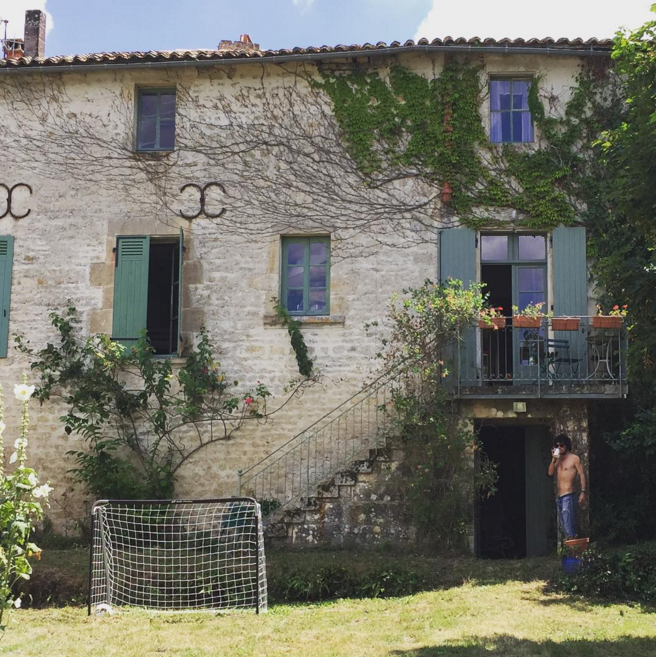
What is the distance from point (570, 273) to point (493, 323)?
165cm

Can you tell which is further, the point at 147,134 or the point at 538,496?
the point at 147,134

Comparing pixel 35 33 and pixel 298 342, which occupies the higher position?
pixel 35 33

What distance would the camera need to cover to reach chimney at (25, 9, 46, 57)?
15570mm

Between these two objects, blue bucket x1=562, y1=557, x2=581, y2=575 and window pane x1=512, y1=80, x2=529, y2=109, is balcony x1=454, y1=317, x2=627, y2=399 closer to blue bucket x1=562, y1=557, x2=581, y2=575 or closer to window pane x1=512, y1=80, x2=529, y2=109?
blue bucket x1=562, y1=557, x2=581, y2=575

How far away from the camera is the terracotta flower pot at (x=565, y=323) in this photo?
12062 mm

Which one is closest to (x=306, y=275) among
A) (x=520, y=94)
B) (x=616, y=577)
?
(x=520, y=94)

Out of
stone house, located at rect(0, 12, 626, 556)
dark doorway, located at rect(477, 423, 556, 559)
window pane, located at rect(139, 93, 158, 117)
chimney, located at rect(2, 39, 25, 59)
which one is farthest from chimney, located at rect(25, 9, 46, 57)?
dark doorway, located at rect(477, 423, 556, 559)

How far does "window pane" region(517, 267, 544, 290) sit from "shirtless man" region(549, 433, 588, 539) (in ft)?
9.09

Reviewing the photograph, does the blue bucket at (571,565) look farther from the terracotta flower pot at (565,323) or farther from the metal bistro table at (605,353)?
the terracotta flower pot at (565,323)

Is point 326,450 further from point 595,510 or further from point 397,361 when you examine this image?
point 595,510

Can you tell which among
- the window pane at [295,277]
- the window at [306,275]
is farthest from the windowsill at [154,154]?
the window pane at [295,277]

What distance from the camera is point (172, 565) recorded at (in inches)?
412

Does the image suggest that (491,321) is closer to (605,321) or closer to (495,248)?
(605,321)

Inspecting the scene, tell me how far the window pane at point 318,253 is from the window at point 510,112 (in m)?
2.78
